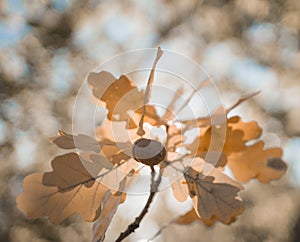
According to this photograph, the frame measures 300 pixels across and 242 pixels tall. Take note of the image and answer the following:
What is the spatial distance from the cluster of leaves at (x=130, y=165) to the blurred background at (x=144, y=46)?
637 millimetres

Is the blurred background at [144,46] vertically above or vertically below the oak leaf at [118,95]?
above

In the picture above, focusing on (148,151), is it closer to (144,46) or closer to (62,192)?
(62,192)

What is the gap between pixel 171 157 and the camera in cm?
36

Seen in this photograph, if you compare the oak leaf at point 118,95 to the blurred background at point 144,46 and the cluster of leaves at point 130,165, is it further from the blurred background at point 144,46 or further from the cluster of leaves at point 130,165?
the blurred background at point 144,46

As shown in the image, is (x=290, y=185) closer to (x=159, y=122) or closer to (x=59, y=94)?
(x=59, y=94)

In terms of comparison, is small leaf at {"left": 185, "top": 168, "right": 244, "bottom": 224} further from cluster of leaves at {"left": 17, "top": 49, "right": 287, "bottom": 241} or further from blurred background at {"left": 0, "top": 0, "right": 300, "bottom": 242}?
blurred background at {"left": 0, "top": 0, "right": 300, "bottom": 242}

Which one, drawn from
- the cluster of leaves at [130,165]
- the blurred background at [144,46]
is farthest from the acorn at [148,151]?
the blurred background at [144,46]

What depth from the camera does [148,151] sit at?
306 millimetres

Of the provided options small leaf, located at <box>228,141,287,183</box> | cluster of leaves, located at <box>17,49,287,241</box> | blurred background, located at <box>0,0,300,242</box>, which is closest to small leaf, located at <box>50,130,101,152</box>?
cluster of leaves, located at <box>17,49,287,241</box>

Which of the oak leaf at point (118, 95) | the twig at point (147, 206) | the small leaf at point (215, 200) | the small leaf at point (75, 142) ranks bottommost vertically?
the small leaf at point (215, 200)

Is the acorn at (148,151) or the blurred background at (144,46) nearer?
the acorn at (148,151)

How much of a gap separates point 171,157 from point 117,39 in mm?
962

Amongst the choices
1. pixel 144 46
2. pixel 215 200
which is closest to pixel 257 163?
pixel 215 200

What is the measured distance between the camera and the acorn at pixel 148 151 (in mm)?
307
